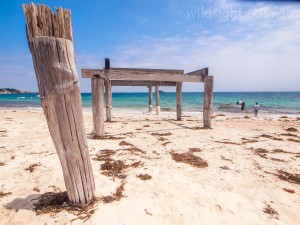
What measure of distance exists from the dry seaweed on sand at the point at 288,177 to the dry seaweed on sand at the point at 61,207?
3825 mm

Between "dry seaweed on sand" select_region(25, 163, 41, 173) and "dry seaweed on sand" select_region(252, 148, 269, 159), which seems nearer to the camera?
"dry seaweed on sand" select_region(25, 163, 41, 173)

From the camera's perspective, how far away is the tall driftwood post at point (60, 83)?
2125 millimetres

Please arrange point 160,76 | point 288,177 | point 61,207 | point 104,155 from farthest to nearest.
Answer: point 160,76 → point 104,155 → point 288,177 → point 61,207

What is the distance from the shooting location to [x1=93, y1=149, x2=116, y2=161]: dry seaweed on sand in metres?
4.89

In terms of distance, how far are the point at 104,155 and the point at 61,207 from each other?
243 cm

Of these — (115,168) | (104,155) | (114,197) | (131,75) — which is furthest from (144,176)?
(131,75)

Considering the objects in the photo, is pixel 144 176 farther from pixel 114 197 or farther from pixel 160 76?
pixel 160 76

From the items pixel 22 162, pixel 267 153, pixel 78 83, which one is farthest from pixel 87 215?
pixel 267 153

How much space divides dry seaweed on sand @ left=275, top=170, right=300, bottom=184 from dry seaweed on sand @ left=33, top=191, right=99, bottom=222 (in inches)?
151

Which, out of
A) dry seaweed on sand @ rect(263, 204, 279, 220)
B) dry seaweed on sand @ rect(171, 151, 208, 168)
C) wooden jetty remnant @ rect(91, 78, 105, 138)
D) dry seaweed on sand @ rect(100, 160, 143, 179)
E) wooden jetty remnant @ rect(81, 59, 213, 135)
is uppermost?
wooden jetty remnant @ rect(81, 59, 213, 135)

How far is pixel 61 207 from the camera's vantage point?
2783 millimetres

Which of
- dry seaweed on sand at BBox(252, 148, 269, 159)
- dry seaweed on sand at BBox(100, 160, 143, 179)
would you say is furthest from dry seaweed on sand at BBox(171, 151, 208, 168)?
dry seaweed on sand at BBox(252, 148, 269, 159)

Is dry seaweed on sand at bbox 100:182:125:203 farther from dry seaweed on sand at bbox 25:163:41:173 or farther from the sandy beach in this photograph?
dry seaweed on sand at bbox 25:163:41:173

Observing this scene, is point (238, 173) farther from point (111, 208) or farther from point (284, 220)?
point (111, 208)
